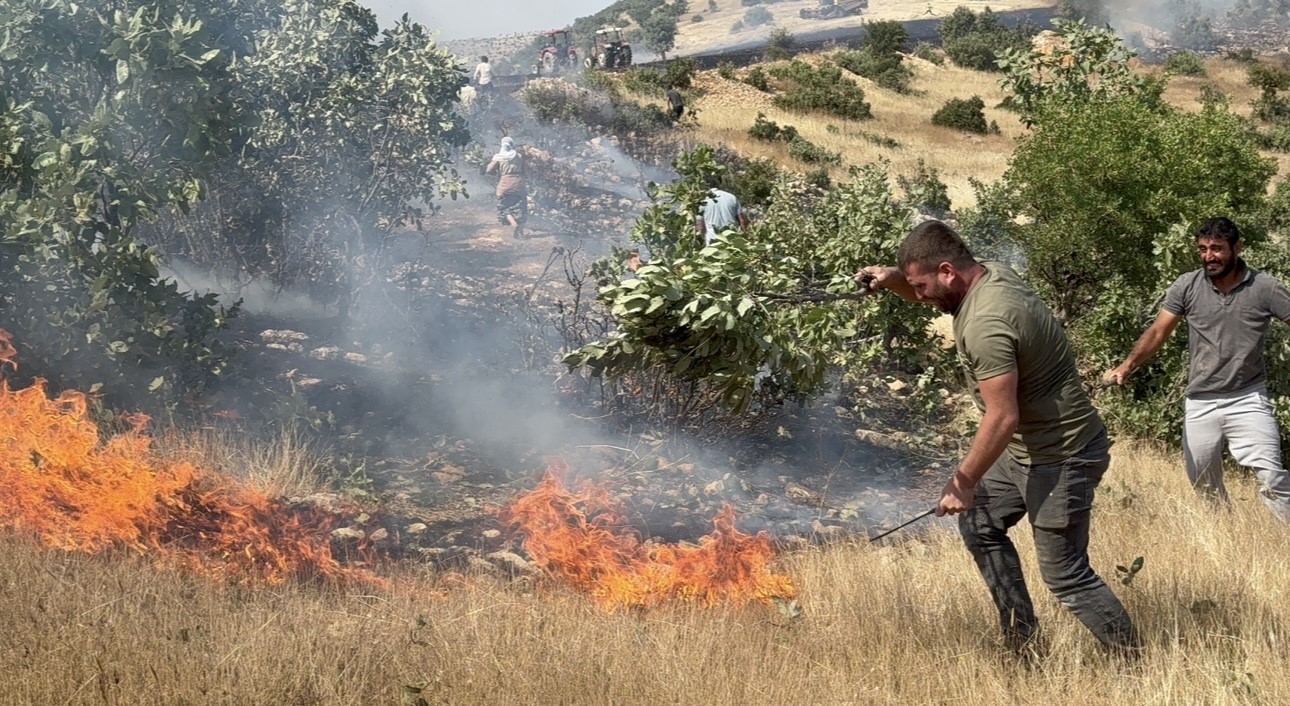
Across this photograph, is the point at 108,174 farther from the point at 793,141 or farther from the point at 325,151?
the point at 793,141

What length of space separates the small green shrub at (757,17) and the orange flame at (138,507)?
73.8 m

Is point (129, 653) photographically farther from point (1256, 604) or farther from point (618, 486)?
point (1256, 604)

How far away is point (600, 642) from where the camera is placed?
4281 millimetres

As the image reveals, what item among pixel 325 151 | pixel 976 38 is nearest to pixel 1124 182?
pixel 325 151

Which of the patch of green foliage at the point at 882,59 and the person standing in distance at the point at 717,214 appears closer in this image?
the person standing in distance at the point at 717,214

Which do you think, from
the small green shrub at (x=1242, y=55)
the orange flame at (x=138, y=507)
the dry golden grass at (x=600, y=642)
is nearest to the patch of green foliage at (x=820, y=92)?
the small green shrub at (x=1242, y=55)

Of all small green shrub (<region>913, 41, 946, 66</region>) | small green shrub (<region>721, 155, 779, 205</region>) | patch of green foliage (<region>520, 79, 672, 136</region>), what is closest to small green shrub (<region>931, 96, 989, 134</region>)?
patch of green foliage (<region>520, 79, 672, 136</region>)

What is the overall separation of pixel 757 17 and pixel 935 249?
78849 mm

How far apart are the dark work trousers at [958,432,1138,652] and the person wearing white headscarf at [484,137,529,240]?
1155 cm

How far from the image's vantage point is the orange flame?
207 inches

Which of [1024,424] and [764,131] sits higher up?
[1024,424]

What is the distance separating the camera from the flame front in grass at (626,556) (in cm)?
521

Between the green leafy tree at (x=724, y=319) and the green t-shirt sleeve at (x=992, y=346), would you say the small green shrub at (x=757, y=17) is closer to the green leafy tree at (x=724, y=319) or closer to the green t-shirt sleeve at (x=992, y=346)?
the green leafy tree at (x=724, y=319)

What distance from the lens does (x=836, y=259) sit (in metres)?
9.11
